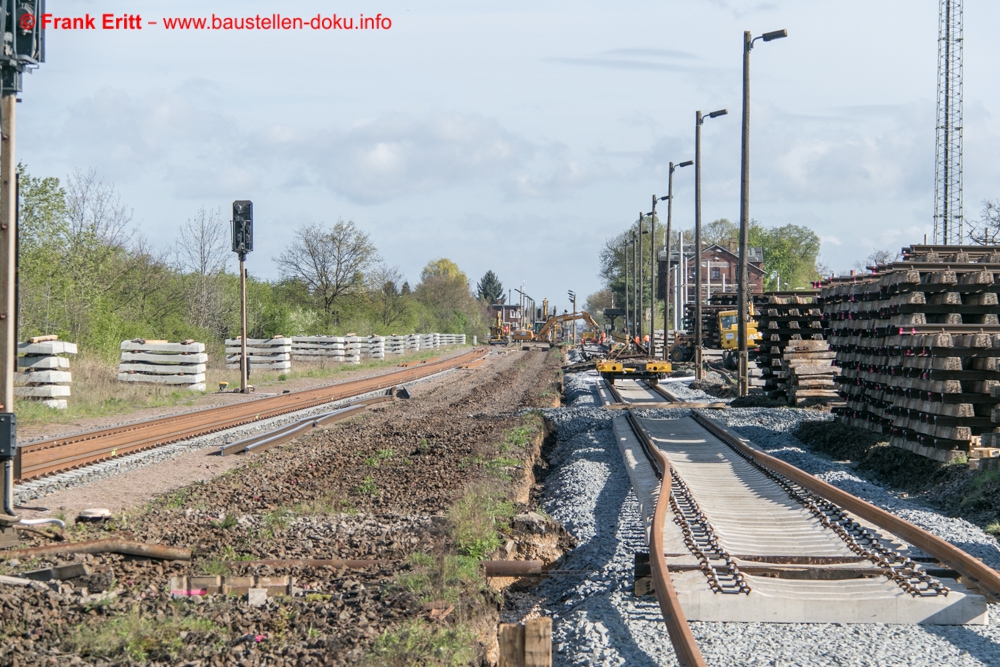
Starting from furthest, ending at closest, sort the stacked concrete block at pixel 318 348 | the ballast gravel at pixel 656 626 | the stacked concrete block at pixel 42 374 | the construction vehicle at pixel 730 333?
the stacked concrete block at pixel 318 348 → the construction vehicle at pixel 730 333 → the stacked concrete block at pixel 42 374 → the ballast gravel at pixel 656 626

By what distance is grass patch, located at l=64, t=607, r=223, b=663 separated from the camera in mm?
5297

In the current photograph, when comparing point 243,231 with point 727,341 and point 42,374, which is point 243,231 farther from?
point 727,341

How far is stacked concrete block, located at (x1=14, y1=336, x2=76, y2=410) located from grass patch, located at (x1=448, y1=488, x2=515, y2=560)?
44.1 feet

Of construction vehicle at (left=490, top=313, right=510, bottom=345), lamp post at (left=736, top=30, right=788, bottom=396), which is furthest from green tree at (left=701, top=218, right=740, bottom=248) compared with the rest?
lamp post at (left=736, top=30, right=788, bottom=396)

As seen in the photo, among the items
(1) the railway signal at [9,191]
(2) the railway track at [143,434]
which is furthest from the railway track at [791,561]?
(2) the railway track at [143,434]

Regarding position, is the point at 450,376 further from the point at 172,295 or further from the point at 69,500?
the point at 69,500

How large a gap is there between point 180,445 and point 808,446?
10646 mm

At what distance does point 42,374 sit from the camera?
20.8m

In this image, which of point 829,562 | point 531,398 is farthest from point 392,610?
point 531,398

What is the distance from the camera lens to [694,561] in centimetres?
770

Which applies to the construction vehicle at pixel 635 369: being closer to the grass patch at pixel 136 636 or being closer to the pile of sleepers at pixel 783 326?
the pile of sleepers at pixel 783 326

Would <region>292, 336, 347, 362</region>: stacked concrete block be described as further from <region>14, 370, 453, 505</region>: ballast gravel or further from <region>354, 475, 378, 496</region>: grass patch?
<region>354, 475, 378, 496</region>: grass patch

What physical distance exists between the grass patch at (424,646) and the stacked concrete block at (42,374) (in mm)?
17077

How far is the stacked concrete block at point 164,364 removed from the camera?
29109 millimetres
